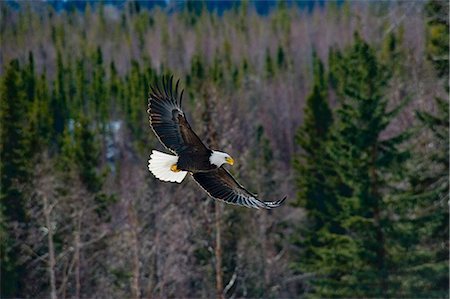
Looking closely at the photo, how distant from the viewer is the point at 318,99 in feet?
72.5

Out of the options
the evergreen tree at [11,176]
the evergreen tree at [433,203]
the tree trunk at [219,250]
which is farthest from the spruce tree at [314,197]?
the evergreen tree at [11,176]

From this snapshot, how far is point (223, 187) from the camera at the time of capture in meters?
6.64

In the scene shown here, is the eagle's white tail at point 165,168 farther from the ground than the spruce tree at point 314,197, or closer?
closer

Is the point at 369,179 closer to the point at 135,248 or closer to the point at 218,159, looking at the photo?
the point at 135,248

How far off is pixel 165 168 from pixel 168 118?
0.38 metres

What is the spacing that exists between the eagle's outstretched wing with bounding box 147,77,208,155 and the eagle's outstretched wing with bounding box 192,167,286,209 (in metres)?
0.40

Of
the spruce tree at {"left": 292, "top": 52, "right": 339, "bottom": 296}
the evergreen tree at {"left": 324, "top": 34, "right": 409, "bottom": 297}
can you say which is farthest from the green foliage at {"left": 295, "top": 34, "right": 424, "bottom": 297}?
the spruce tree at {"left": 292, "top": 52, "right": 339, "bottom": 296}

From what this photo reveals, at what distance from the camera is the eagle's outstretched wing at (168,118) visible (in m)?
6.29

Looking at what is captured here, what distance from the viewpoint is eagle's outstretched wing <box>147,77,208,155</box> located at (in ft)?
20.6

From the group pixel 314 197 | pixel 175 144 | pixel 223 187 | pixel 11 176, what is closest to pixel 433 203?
pixel 314 197

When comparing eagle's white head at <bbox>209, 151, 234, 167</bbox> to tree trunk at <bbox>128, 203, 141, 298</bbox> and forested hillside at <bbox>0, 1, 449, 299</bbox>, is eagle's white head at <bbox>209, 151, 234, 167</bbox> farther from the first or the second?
tree trunk at <bbox>128, 203, 141, 298</bbox>

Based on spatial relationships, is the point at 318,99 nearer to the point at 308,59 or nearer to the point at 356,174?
the point at 356,174

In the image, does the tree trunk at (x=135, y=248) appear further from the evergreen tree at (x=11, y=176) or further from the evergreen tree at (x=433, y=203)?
the evergreen tree at (x=433, y=203)

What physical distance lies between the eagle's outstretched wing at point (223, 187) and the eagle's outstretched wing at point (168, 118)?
0.40m
